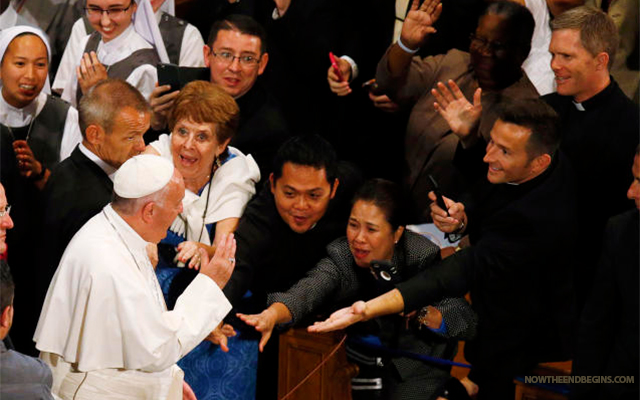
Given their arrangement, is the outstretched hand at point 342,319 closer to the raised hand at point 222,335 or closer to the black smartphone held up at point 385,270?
the black smartphone held up at point 385,270

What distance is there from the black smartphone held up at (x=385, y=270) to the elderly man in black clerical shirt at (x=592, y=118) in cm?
82

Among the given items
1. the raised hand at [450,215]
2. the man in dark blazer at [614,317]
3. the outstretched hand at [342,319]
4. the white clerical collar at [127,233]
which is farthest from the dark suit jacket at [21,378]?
the man in dark blazer at [614,317]

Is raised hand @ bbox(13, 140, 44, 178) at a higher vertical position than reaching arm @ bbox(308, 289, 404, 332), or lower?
higher

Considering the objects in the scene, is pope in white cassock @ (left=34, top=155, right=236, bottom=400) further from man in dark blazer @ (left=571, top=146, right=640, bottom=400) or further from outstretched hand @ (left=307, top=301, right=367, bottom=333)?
man in dark blazer @ (left=571, top=146, right=640, bottom=400)

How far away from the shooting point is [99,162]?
5.39 m

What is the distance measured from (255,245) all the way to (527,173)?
1.37 metres

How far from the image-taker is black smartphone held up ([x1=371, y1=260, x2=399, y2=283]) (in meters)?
5.05

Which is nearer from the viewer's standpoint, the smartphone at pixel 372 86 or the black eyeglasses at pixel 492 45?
the black eyeglasses at pixel 492 45

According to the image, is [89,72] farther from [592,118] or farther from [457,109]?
[592,118]

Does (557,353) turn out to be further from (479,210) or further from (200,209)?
(200,209)

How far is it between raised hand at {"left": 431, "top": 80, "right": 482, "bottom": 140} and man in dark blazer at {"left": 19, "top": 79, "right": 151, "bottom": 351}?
1.44 m

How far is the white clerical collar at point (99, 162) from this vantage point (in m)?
5.39

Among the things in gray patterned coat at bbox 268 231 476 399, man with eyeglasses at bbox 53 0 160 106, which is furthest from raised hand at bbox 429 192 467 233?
man with eyeglasses at bbox 53 0 160 106

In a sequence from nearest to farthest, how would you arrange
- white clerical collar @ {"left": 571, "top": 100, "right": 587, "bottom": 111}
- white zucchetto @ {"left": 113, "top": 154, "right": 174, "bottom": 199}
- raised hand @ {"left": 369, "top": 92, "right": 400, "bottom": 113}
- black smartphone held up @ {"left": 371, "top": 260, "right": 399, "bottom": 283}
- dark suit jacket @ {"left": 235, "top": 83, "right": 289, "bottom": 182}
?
white zucchetto @ {"left": 113, "top": 154, "right": 174, "bottom": 199} → white clerical collar @ {"left": 571, "top": 100, "right": 587, "bottom": 111} → black smartphone held up @ {"left": 371, "top": 260, "right": 399, "bottom": 283} → raised hand @ {"left": 369, "top": 92, "right": 400, "bottom": 113} → dark suit jacket @ {"left": 235, "top": 83, "right": 289, "bottom": 182}
